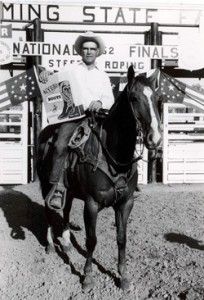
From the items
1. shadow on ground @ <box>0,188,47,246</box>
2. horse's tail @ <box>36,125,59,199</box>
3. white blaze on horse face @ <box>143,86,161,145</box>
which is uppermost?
white blaze on horse face @ <box>143,86,161,145</box>

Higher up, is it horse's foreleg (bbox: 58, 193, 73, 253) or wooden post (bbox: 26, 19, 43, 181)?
wooden post (bbox: 26, 19, 43, 181)

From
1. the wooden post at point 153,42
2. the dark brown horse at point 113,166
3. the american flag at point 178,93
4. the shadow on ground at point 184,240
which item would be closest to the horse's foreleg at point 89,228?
the dark brown horse at point 113,166

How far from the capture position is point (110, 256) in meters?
5.11

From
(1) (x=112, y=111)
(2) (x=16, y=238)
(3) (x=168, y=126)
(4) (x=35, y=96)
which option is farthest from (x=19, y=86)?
(1) (x=112, y=111)

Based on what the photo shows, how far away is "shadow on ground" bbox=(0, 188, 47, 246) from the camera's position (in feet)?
19.8

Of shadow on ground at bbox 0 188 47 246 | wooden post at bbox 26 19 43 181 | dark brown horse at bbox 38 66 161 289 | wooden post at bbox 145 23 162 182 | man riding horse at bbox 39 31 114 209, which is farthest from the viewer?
wooden post at bbox 145 23 162 182

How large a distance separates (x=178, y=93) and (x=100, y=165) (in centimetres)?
602

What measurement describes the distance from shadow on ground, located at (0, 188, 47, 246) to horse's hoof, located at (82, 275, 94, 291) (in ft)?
4.79

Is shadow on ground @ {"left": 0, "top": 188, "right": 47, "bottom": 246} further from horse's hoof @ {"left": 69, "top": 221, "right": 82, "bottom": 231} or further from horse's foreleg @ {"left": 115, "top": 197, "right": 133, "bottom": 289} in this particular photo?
horse's foreleg @ {"left": 115, "top": 197, "right": 133, "bottom": 289}

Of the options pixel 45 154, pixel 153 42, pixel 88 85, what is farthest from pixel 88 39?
pixel 153 42

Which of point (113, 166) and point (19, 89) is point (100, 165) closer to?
point (113, 166)

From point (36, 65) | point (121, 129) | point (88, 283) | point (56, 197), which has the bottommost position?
point (88, 283)

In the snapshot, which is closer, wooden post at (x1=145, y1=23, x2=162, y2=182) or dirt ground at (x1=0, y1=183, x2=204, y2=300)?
dirt ground at (x1=0, y1=183, x2=204, y2=300)

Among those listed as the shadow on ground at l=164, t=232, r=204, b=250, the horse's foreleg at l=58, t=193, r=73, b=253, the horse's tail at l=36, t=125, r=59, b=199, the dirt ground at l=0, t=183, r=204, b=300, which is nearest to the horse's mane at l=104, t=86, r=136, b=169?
the horse's tail at l=36, t=125, r=59, b=199
